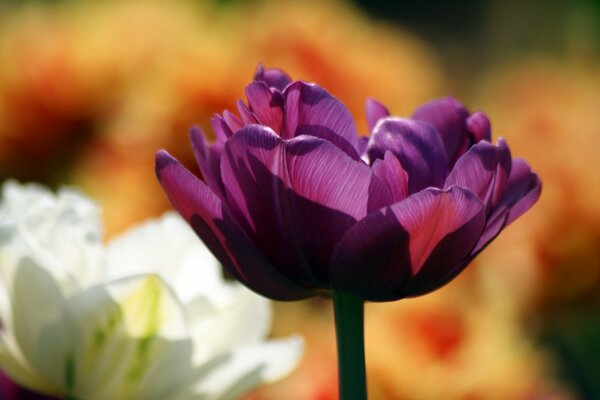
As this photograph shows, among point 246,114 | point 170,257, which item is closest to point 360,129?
point 170,257

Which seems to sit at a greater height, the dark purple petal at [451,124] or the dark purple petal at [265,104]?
the dark purple petal at [265,104]

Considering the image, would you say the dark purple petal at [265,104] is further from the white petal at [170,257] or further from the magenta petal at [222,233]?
the white petal at [170,257]

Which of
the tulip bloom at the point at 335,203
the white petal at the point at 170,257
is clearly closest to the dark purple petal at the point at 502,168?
the tulip bloom at the point at 335,203

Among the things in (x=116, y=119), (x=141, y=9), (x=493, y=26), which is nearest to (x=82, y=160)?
(x=116, y=119)

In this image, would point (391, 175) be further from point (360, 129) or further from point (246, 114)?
point (360, 129)

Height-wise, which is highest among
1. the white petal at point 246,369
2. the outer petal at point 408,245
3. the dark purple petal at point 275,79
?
the dark purple petal at point 275,79

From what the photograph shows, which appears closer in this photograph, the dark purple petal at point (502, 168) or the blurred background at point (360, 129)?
the dark purple petal at point (502, 168)
